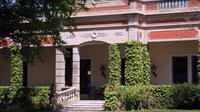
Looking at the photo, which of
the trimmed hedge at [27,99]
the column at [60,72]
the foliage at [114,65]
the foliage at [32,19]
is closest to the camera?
the foliage at [32,19]

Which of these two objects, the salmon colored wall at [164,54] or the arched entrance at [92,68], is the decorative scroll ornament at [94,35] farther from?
the salmon colored wall at [164,54]

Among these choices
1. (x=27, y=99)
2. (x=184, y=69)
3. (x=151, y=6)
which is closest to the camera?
(x=151, y=6)

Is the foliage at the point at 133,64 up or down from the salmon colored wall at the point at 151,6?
down

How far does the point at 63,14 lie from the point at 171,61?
45.2 ft

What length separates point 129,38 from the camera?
31.0 meters

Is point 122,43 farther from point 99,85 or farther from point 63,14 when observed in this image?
point 63,14

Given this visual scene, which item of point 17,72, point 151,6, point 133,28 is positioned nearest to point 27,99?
point 17,72

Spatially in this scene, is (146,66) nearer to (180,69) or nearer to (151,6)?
(180,69)

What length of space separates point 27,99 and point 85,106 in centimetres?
375

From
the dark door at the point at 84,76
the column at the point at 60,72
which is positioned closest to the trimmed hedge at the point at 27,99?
the column at the point at 60,72

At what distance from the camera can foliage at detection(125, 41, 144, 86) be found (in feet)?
101

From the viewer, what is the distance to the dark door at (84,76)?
117 feet

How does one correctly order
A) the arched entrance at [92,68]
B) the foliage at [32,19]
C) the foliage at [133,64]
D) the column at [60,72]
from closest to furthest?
the foliage at [32,19] < the foliage at [133,64] < the column at [60,72] < the arched entrance at [92,68]

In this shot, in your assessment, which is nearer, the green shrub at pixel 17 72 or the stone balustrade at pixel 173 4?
the stone balustrade at pixel 173 4
